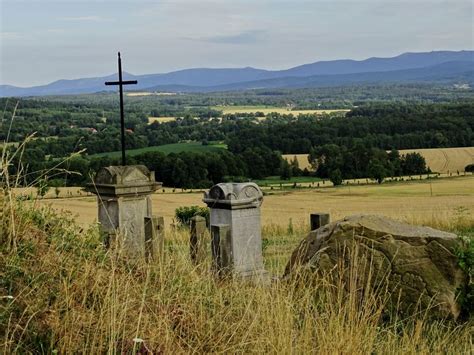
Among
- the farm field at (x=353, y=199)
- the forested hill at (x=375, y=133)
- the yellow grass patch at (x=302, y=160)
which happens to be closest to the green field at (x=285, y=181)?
the yellow grass patch at (x=302, y=160)

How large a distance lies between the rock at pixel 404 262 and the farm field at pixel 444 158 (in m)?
48.7

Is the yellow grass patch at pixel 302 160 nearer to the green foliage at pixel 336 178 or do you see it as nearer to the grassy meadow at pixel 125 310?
the green foliage at pixel 336 178

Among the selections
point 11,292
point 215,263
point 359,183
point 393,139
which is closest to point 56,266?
point 11,292

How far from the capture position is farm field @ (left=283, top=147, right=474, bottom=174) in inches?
2184

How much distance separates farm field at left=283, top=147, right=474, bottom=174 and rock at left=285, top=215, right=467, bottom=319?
48.7 m

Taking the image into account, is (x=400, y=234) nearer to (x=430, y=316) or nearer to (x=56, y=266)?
(x=430, y=316)

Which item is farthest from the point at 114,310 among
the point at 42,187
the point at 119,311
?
the point at 42,187

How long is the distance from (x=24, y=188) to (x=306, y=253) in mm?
3437

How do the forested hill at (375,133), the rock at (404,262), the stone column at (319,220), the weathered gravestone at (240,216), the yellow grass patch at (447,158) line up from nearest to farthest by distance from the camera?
the rock at (404,262) → the weathered gravestone at (240,216) → the stone column at (319,220) → the yellow grass patch at (447,158) → the forested hill at (375,133)

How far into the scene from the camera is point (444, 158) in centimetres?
5794

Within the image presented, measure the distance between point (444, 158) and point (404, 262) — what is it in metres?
53.4

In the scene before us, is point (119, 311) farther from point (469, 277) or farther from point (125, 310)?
point (469, 277)

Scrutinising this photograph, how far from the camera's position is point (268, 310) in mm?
4660

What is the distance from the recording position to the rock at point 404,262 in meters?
6.91
